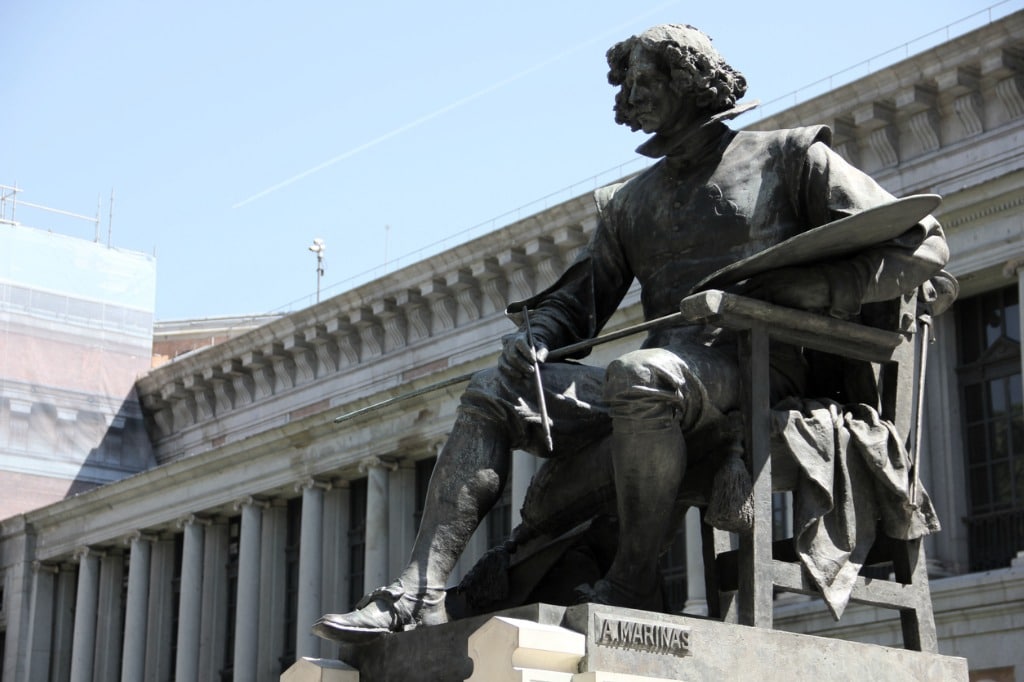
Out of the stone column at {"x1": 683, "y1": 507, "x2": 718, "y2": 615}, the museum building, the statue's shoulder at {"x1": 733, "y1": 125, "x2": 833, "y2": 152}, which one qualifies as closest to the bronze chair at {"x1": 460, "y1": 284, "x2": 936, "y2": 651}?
the statue's shoulder at {"x1": 733, "y1": 125, "x2": 833, "y2": 152}

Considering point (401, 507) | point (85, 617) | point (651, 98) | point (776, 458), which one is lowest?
point (776, 458)

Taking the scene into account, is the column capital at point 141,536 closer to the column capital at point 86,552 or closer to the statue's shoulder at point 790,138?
the column capital at point 86,552

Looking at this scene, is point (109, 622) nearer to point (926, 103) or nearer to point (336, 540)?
point (336, 540)

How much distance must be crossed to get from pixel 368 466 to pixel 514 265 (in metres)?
5.41

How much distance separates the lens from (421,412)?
132ft

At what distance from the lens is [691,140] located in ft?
24.0

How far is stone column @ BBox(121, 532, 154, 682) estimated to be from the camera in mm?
47594

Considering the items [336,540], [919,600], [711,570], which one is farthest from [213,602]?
[919,600]

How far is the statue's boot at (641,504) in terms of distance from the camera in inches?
254

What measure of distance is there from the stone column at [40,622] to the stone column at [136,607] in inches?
113

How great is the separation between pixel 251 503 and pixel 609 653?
39.3 m

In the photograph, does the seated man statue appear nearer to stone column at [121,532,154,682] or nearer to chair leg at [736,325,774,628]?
chair leg at [736,325,774,628]

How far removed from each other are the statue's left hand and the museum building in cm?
2288

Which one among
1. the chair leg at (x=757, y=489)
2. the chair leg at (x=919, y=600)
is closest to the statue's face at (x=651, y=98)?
the chair leg at (x=757, y=489)
